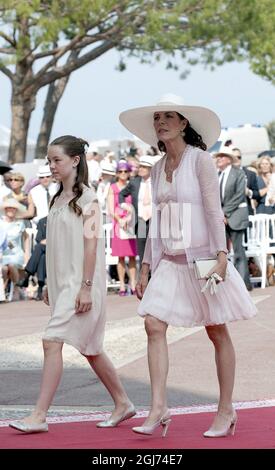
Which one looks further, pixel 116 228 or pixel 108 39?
pixel 108 39

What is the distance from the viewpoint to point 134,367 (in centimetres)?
1119

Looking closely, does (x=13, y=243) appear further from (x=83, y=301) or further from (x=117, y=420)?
(x=83, y=301)

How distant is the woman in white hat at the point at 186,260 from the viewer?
7.54m

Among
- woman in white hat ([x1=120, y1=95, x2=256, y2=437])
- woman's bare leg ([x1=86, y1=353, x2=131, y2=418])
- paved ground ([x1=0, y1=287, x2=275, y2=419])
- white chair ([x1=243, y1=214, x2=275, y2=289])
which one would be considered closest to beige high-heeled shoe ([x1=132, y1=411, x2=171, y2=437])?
woman in white hat ([x1=120, y1=95, x2=256, y2=437])

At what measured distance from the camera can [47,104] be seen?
3997 cm

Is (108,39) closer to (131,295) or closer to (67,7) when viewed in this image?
(67,7)

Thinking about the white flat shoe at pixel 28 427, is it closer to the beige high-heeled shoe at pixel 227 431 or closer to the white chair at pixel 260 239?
the beige high-heeled shoe at pixel 227 431

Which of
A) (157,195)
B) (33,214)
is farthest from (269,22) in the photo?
(157,195)

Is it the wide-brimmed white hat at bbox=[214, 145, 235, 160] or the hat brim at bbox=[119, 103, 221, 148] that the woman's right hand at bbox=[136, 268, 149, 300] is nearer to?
the hat brim at bbox=[119, 103, 221, 148]

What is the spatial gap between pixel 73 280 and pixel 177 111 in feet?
3.73

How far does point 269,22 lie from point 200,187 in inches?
1075

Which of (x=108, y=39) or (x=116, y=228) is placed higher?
(x=108, y=39)

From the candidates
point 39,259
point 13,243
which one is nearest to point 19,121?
point 13,243
